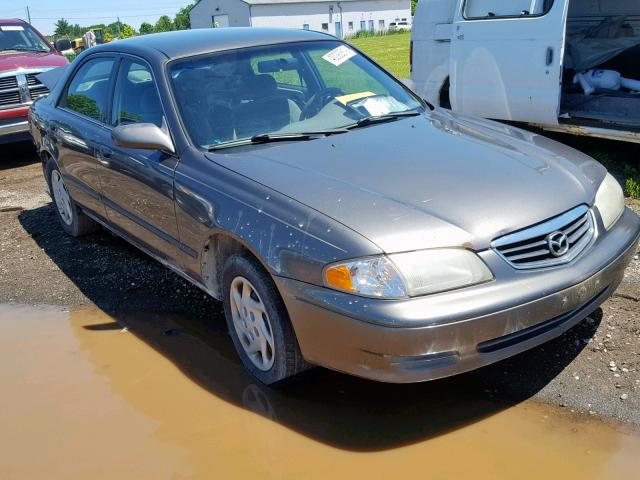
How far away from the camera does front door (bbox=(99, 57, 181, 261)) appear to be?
4113 mm

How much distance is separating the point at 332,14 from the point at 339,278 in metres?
72.6

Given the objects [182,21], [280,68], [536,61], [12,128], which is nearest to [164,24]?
[182,21]

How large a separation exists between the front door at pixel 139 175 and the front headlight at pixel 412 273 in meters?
1.49

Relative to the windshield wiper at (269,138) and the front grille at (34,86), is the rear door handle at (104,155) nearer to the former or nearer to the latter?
the windshield wiper at (269,138)

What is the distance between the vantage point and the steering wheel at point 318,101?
4246 millimetres

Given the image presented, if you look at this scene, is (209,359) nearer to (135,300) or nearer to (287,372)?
(287,372)

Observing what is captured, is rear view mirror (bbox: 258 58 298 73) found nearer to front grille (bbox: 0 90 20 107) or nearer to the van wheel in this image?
the van wheel

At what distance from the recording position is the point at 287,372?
3371 millimetres

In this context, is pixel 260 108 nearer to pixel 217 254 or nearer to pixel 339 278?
pixel 217 254

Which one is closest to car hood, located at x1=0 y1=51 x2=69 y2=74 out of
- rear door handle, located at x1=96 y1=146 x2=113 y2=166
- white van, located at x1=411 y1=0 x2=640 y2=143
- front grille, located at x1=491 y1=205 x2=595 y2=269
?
white van, located at x1=411 y1=0 x2=640 y2=143

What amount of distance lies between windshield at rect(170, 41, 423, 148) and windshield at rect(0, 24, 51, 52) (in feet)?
25.1

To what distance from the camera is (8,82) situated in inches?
376

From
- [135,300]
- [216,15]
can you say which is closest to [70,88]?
[135,300]

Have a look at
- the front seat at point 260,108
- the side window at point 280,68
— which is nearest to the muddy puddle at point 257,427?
the front seat at point 260,108
